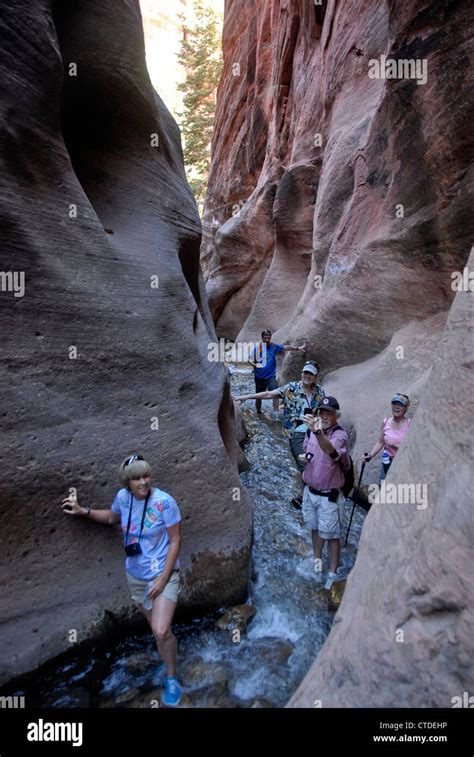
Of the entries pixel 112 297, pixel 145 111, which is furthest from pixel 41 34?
pixel 112 297

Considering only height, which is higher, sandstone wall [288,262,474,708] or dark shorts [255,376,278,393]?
dark shorts [255,376,278,393]

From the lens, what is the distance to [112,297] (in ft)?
14.0

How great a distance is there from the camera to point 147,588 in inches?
123

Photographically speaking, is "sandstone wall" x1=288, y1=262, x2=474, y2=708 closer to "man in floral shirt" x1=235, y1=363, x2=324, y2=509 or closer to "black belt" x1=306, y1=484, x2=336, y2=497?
"black belt" x1=306, y1=484, x2=336, y2=497

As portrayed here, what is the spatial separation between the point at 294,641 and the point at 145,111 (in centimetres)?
603

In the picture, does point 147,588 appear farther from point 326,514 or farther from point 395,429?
point 395,429

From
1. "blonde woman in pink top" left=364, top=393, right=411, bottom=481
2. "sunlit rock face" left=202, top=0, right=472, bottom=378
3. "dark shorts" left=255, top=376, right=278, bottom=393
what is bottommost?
"blonde woman in pink top" left=364, top=393, right=411, bottom=481

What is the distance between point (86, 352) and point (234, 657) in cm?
288

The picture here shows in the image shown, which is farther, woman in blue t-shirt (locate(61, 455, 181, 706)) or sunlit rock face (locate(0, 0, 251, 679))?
sunlit rock face (locate(0, 0, 251, 679))

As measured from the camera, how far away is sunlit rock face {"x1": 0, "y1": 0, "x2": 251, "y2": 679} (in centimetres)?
339

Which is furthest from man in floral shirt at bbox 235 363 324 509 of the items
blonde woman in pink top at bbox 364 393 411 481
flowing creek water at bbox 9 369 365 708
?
flowing creek water at bbox 9 369 365 708

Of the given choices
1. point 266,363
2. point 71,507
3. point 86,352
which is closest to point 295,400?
point 86,352

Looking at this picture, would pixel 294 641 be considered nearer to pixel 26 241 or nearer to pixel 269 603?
pixel 269 603
